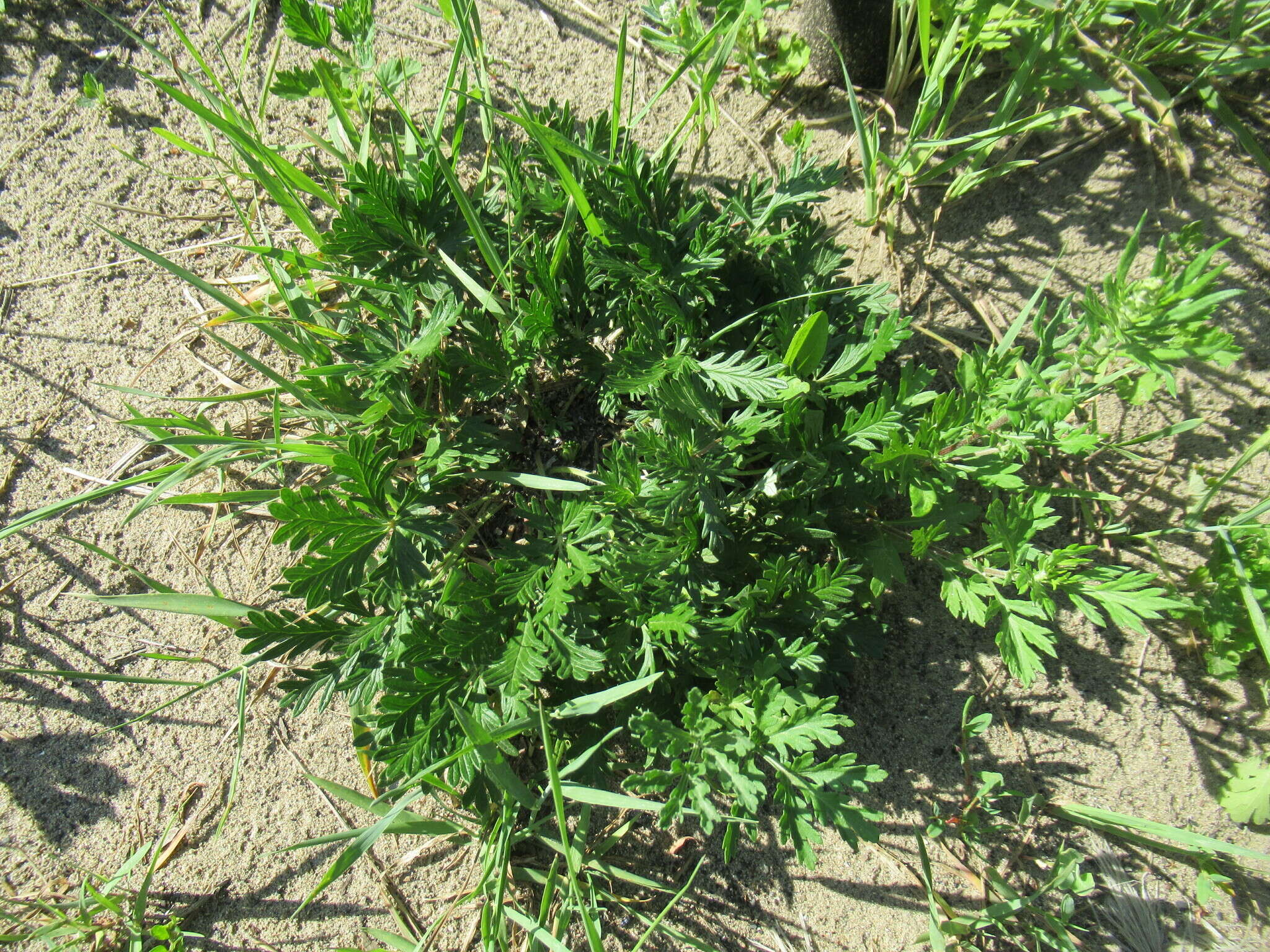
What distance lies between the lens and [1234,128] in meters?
2.20

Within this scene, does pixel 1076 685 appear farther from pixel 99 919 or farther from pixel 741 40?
pixel 99 919

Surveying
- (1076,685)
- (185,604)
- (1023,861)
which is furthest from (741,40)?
(1023,861)

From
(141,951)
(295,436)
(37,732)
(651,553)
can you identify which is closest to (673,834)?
(651,553)

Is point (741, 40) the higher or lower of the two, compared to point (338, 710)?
higher

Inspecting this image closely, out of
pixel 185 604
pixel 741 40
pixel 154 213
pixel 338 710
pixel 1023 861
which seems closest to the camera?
pixel 185 604

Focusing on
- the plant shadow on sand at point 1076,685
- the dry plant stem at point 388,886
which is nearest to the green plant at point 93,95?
the dry plant stem at point 388,886

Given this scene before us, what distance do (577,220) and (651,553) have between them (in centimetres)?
90

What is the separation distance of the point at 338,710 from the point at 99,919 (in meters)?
0.81

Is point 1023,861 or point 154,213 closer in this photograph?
point 1023,861

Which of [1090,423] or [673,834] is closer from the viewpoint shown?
[1090,423]

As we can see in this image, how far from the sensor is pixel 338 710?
7.20 feet

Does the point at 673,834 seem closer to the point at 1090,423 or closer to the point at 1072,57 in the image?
the point at 1090,423

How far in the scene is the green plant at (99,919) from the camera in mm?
2061

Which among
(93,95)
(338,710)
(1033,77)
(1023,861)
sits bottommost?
(1023,861)
